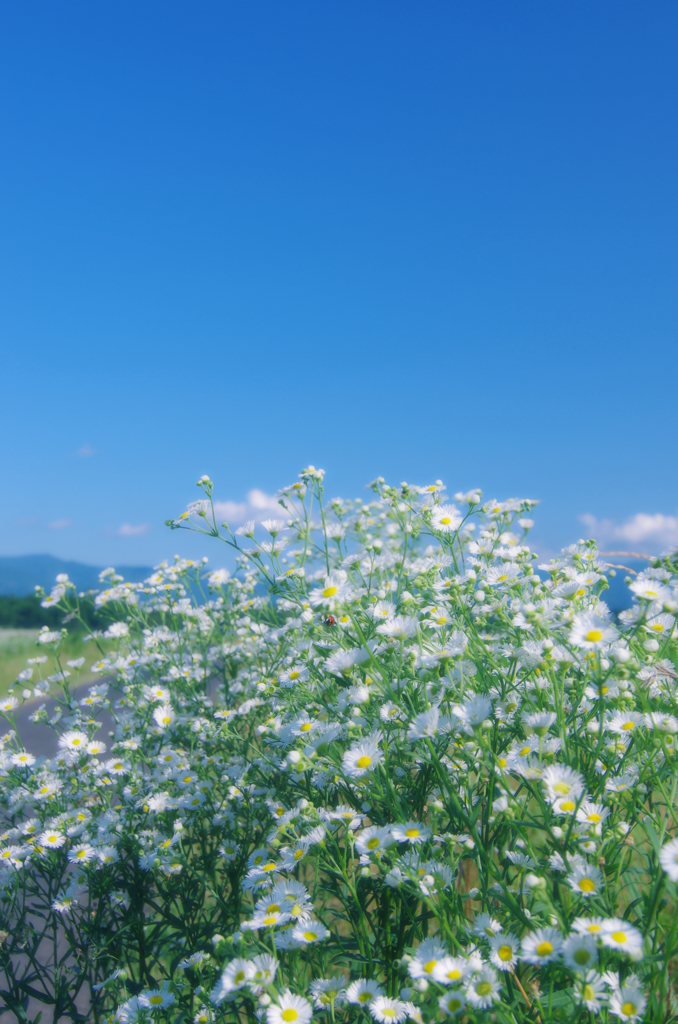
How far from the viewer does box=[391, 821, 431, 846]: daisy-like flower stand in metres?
1.84

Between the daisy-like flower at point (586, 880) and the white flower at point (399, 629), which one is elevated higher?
the white flower at point (399, 629)

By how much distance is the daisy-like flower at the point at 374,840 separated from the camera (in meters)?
1.86

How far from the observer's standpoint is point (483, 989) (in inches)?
60.6

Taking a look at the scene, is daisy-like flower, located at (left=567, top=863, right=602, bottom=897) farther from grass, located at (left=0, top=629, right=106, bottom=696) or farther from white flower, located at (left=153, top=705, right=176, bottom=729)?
grass, located at (left=0, top=629, right=106, bottom=696)

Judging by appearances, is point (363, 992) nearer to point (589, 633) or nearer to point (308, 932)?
point (308, 932)

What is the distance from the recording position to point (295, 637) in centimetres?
355

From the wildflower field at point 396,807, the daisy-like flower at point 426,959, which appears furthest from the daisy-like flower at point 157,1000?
the daisy-like flower at point 426,959

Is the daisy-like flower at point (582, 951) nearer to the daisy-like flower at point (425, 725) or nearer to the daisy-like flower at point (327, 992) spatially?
the daisy-like flower at point (425, 725)

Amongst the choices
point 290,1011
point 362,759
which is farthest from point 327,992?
point 362,759

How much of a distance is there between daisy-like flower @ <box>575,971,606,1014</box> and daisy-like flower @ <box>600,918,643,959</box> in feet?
0.31

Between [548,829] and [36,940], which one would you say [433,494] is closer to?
[548,829]

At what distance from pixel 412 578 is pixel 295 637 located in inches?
37.0

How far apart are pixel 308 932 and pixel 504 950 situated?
1.92 ft

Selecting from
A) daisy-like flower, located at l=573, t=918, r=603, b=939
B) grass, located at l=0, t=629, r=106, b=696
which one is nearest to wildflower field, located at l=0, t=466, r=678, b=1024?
daisy-like flower, located at l=573, t=918, r=603, b=939
